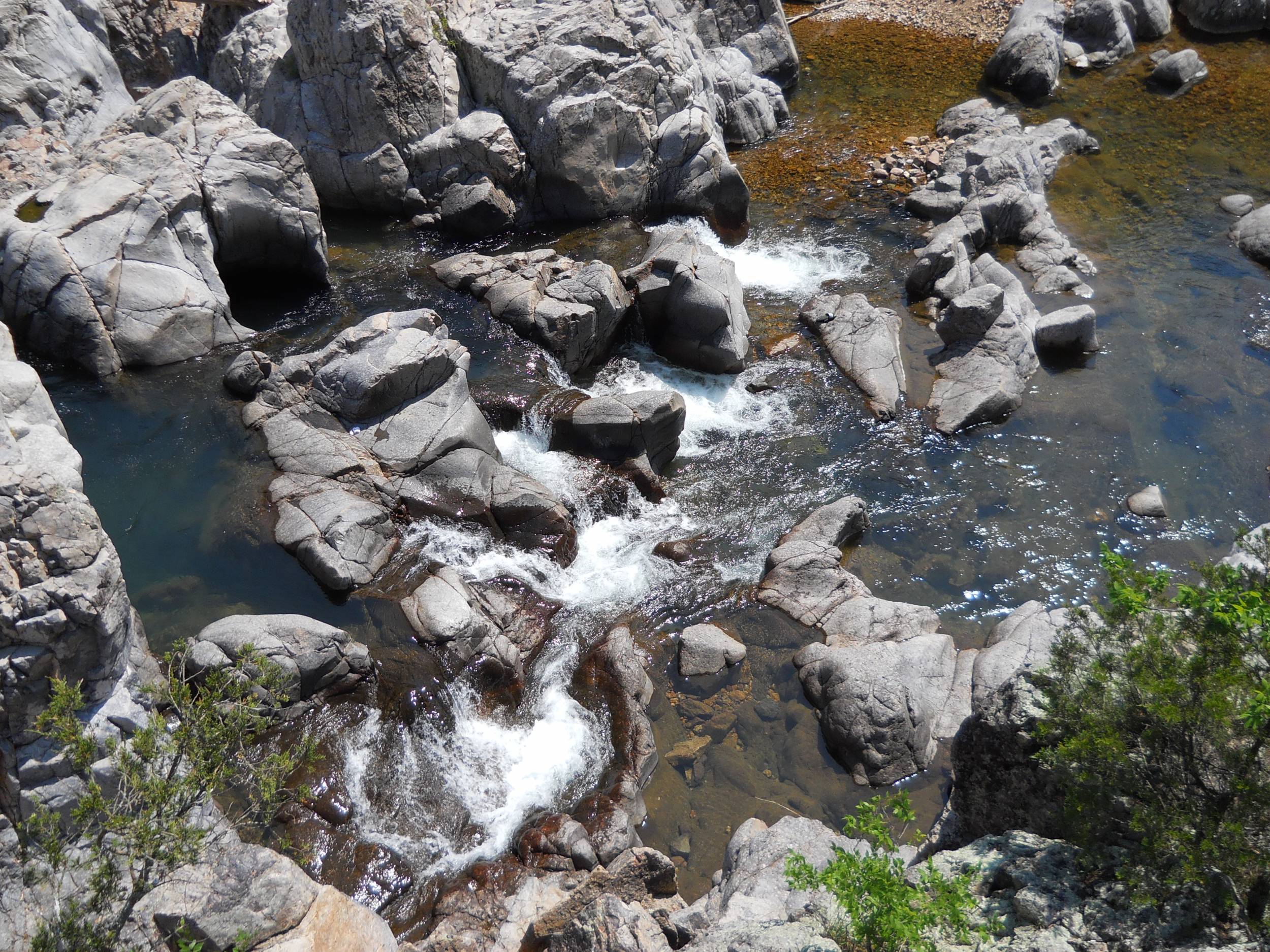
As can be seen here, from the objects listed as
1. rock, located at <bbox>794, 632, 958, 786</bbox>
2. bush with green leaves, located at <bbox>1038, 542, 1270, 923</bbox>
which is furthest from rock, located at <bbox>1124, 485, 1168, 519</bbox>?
bush with green leaves, located at <bbox>1038, 542, 1270, 923</bbox>

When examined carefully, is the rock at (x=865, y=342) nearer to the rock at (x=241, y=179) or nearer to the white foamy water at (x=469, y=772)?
the white foamy water at (x=469, y=772)

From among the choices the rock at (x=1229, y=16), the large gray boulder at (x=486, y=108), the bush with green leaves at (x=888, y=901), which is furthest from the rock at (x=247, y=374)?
the rock at (x=1229, y=16)

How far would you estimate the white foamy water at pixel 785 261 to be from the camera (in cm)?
2552

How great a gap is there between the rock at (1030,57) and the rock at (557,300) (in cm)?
2262

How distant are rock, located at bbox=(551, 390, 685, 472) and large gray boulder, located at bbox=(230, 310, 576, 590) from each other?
176 cm

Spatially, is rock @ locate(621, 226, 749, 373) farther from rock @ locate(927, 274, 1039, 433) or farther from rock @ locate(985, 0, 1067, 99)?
rock @ locate(985, 0, 1067, 99)

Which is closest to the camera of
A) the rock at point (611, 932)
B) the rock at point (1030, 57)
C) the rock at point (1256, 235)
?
the rock at point (611, 932)

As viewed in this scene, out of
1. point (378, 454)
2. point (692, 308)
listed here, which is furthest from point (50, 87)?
point (692, 308)

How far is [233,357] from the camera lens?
20.6 meters

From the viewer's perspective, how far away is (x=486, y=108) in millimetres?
27141

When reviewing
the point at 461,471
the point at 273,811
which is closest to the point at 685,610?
the point at 461,471

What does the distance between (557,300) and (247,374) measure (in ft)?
24.6

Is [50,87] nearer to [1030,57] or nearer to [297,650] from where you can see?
[297,650]

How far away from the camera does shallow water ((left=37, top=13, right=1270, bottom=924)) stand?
14.3 metres
